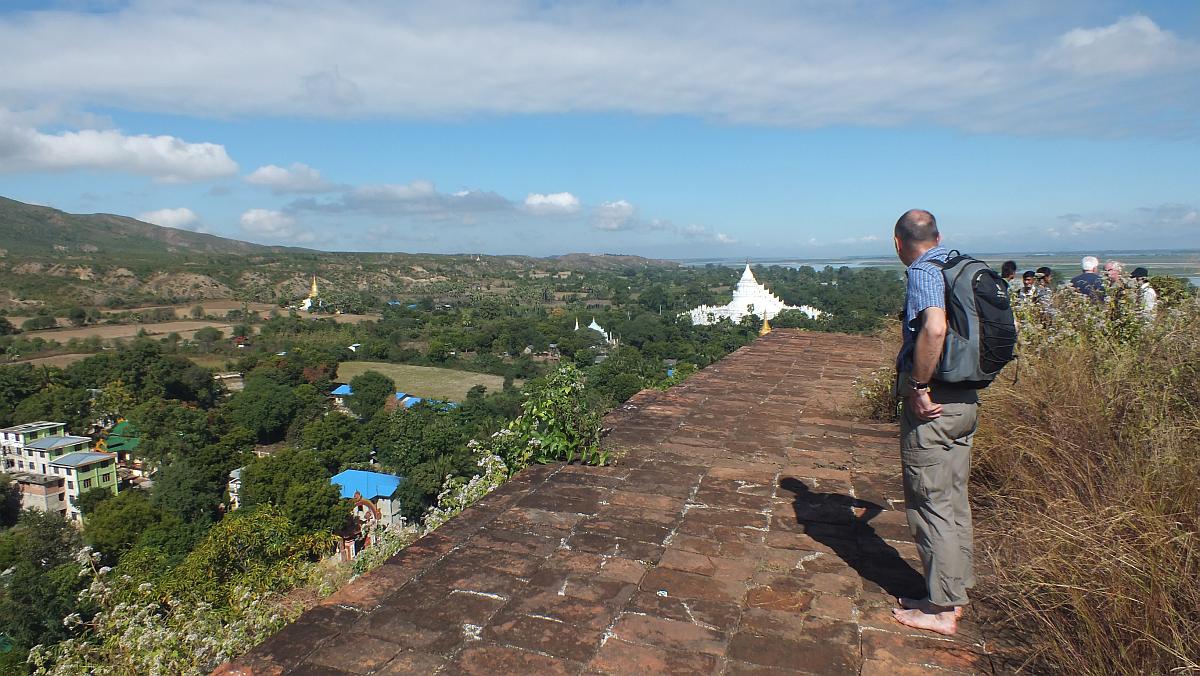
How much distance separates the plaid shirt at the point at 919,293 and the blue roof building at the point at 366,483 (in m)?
19.3

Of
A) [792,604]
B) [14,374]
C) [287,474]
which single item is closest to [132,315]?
[14,374]

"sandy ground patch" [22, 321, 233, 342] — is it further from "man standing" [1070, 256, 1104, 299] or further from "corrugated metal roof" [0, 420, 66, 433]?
"man standing" [1070, 256, 1104, 299]

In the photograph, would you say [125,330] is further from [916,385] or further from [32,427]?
[916,385]

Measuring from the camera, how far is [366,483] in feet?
66.1

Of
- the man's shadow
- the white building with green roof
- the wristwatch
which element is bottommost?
the white building with green roof

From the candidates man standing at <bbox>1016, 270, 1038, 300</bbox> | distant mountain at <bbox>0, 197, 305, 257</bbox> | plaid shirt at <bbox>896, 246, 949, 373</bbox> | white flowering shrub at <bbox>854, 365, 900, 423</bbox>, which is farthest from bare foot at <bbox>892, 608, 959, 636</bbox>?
distant mountain at <bbox>0, 197, 305, 257</bbox>

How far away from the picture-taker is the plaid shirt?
6.17 ft

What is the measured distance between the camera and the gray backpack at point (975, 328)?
1839mm

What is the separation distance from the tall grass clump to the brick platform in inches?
9.8

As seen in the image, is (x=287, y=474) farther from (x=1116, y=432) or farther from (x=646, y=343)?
(x=646, y=343)

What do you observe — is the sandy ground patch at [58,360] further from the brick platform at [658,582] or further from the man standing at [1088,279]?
the man standing at [1088,279]

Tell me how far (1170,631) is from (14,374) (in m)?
37.3

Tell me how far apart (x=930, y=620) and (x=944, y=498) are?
0.34 m

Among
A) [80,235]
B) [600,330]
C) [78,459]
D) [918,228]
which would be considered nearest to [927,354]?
[918,228]
